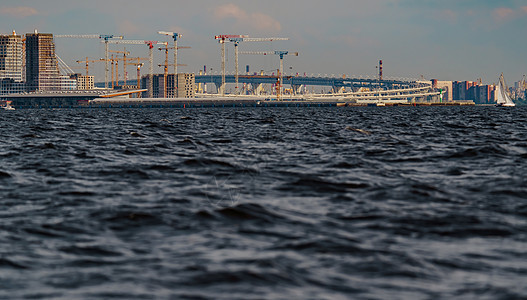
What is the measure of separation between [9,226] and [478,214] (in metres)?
9.47

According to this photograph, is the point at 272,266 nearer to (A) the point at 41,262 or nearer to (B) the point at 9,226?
(A) the point at 41,262

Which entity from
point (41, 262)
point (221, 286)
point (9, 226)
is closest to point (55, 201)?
point (9, 226)

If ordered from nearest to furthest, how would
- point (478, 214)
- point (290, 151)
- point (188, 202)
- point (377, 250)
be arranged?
point (377, 250), point (478, 214), point (188, 202), point (290, 151)

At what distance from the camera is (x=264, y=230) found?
12.3 meters

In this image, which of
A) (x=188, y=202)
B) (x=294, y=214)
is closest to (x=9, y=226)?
(x=188, y=202)

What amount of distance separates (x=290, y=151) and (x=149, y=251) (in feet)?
64.1

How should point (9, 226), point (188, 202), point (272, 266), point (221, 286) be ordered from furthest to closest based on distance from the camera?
point (188, 202)
point (9, 226)
point (272, 266)
point (221, 286)

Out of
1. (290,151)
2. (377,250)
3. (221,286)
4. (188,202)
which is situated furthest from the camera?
(290,151)

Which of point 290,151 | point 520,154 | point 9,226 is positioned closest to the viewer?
point 9,226

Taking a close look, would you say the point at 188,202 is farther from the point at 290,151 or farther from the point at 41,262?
the point at 290,151

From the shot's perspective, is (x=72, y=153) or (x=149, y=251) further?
(x=72, y=153)

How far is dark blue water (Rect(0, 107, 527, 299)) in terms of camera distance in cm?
888

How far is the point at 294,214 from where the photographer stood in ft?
45.6

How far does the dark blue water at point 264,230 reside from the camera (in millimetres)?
8883
